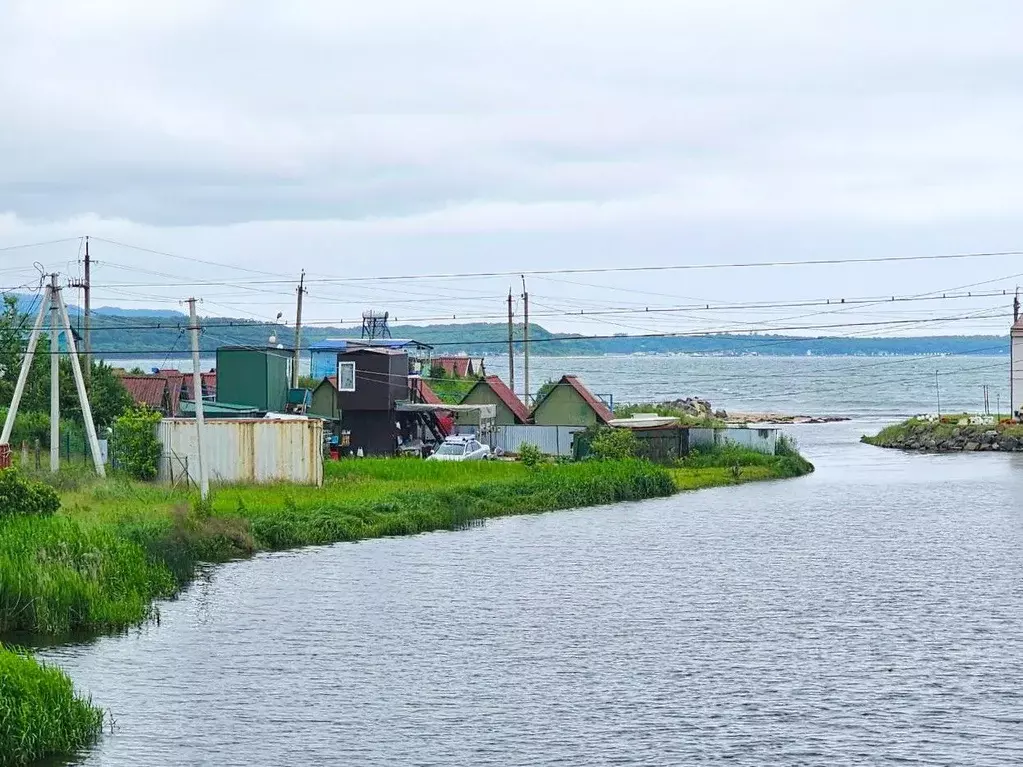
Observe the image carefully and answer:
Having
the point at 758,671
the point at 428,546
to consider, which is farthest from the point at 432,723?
the point at 428,546

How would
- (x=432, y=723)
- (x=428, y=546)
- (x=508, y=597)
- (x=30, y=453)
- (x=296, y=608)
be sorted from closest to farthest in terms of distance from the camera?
(x=432, y=723) < (x=296, y=608) < (x=508, y=597) < (x=428, y=546) < (x=30, y=453)

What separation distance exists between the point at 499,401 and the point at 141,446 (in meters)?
29.1

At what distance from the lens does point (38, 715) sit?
22688 mm

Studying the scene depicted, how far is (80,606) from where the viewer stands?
3212cm

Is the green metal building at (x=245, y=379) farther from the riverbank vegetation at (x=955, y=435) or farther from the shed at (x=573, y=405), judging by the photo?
the riverbank vegetation at (x=955, y=435)

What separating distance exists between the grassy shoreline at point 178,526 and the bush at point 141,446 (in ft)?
13.0

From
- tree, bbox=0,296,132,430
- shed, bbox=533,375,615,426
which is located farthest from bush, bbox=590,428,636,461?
tree, bbox=0,296,132,430

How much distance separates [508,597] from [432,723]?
12417mm

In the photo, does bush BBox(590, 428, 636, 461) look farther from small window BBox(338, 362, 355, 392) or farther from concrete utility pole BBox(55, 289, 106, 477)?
concrete utility pole BBox(55, 289, 106, 477)

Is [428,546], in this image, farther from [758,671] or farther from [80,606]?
[758,671]

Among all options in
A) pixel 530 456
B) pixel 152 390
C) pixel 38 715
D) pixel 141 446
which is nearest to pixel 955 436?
pixel 530 456

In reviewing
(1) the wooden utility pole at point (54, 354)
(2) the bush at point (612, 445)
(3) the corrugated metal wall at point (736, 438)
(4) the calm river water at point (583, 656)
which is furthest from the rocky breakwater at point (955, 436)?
(1) the wooden utility pole at point (54, 354)

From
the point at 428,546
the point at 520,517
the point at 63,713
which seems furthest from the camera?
the point at 520,517

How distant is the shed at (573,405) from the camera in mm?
77500
